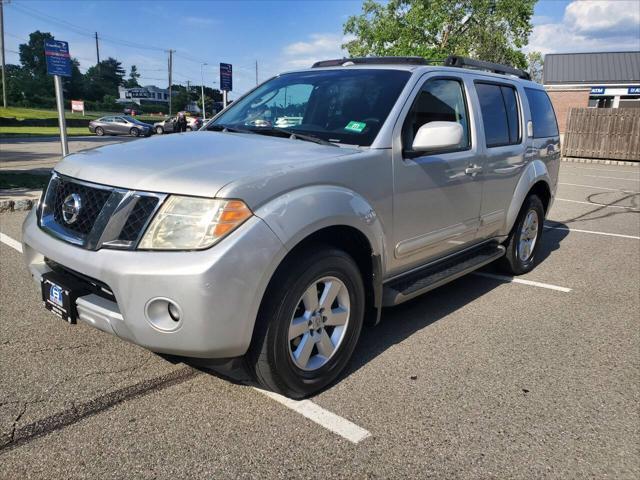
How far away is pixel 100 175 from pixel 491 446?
2.42 metres

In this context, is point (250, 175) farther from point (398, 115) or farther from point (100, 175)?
point (398, 115)

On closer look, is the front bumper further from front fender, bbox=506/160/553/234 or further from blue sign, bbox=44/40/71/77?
blue sign, bbox=44/40/71/77

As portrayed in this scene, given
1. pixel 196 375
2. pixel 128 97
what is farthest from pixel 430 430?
pixel 128 97

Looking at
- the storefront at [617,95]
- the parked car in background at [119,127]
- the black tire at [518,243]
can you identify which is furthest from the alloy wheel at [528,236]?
the storefront at [617,95]

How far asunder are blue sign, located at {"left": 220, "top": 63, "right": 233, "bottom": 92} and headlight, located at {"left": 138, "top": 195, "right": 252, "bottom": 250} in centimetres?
1248

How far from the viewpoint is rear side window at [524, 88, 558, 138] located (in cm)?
543

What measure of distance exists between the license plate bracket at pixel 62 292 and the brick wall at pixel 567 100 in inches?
1457

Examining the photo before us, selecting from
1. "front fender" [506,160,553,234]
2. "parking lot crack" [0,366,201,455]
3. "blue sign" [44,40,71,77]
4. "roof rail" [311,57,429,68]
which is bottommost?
"parking lot crack" [0,366,201,455]

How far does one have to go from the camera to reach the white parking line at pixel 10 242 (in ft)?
19.0

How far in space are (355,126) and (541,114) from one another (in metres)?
3.14

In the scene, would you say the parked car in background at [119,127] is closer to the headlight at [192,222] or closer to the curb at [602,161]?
the curb at [602,161]

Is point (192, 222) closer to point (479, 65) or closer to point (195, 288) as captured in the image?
point (195, 288)

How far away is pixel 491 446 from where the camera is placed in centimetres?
261

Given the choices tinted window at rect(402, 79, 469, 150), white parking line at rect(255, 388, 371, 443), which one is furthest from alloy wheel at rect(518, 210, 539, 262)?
white parking line at rect(255, 388, 371, 443)
